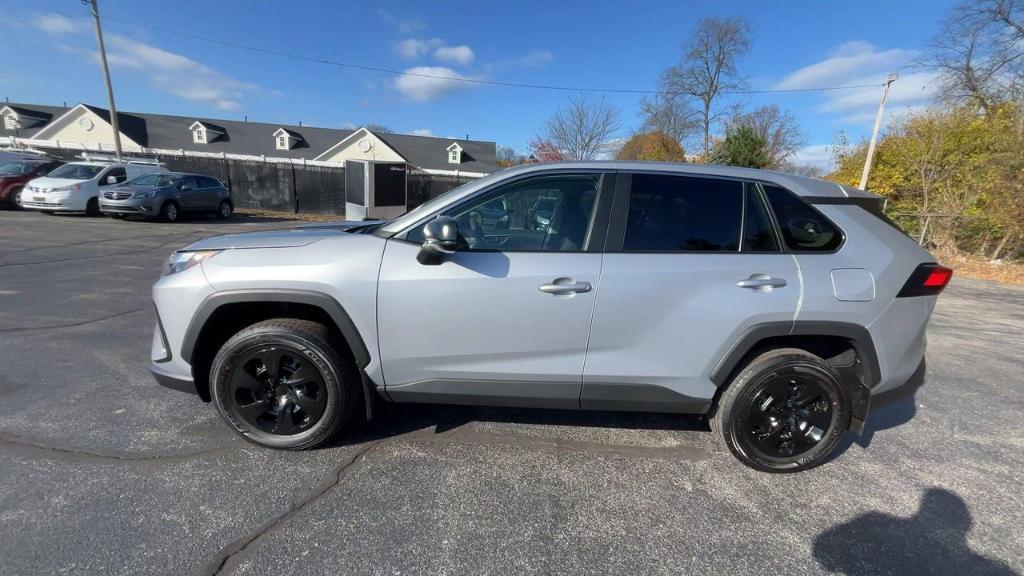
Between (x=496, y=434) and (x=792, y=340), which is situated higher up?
(x=792, y=340)

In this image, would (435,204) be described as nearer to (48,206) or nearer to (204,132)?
(48,206)

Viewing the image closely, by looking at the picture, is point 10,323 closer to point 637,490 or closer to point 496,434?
point 496,434

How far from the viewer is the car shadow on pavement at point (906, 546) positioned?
1.93 metres

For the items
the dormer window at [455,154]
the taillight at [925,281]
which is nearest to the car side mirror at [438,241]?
the taillight at [925,281]

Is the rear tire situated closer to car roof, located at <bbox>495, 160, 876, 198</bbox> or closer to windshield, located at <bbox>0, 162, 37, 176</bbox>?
windshield, located at <bbox>0, 162, 37, 176</bbox>

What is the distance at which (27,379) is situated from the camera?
3.30m

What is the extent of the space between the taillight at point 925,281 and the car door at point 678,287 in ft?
2.22

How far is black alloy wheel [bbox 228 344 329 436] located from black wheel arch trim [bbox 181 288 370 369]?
276 millimetres

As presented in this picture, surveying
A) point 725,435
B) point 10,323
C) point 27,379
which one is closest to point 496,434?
point 725,435

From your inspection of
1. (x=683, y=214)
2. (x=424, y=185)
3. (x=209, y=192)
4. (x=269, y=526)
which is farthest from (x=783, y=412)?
(x=424, y=185)

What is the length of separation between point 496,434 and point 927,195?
18.8m

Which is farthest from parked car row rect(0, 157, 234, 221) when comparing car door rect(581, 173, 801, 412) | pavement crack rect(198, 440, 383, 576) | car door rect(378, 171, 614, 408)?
car door rect(581, 173, 801, 412)

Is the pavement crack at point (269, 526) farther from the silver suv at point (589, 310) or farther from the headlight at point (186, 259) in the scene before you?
the headlight at point (186, 259)

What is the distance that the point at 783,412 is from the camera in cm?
253
